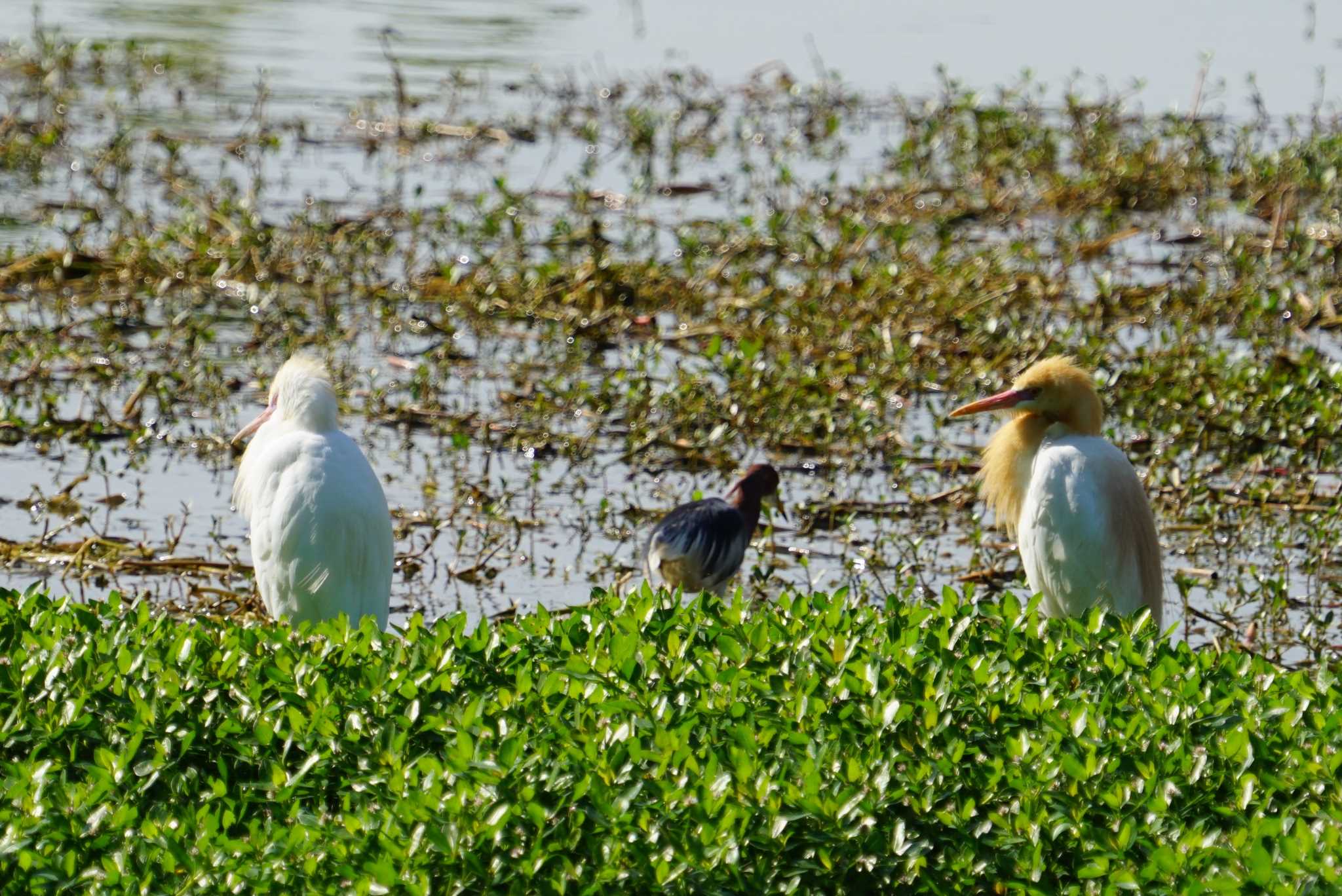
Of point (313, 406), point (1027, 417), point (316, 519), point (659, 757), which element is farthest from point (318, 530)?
point (1027, 417)

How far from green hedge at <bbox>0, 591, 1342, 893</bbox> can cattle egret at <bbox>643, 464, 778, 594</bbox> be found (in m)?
1.53

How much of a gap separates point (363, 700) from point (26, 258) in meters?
5.98

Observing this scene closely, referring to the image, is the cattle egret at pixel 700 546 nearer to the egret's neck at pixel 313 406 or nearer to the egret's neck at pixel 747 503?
the egret's neck at pixel 747 503

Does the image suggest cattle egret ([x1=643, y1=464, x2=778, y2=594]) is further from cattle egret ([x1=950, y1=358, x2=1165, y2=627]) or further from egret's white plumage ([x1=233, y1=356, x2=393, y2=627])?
egret's white plumage ([x1=233, y1=356, x2=393, y2=627])

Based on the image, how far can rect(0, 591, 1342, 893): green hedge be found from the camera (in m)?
3.01

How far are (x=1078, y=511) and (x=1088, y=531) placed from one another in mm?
58

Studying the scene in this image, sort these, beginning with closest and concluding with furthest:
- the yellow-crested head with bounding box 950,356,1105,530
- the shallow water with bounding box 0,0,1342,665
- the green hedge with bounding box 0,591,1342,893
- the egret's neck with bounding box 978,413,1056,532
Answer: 1. the green hedge with bounding box 0,591,1342,893
2. the yellow-crested head with bounding box 950,356,1105,530
3. the egret's neck with bounding box 978,413,1056,532
4. the shallow water with bounding box 0,0,1342,665

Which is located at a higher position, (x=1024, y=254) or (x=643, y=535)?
(x=1024, y=254)

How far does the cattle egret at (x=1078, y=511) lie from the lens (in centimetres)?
497

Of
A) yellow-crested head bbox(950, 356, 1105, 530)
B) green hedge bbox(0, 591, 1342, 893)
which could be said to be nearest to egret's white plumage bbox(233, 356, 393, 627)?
green hedge bbox(0, 591, 1342, 893)

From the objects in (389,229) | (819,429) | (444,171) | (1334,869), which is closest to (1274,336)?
(819,429)

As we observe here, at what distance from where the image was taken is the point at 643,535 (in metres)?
6.36

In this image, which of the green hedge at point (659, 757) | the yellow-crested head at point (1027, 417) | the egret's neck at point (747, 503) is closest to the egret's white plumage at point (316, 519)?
the green hedge at point (659, 757)

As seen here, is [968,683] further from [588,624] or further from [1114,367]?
[1114,367]
